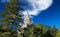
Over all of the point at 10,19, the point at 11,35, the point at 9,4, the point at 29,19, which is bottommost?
the point at 11,35

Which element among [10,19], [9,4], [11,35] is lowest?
[11,35]

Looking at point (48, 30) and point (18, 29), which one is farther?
point (48, 30)

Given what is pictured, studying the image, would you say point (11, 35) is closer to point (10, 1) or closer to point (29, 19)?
point (10, 1)

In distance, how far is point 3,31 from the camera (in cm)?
4388

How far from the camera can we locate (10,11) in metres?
46.9

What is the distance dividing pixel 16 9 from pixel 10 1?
89.3 inches

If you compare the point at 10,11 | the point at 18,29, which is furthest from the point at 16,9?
the point at 18,29

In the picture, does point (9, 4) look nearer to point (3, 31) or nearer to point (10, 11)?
point (10, 11)

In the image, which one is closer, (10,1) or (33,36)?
(10,1)

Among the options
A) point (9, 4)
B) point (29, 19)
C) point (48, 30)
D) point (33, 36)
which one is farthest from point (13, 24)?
point (29, 19)

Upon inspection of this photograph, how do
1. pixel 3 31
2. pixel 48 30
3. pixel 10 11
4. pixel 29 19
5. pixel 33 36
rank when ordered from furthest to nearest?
pixel 29 19 < pixel 48 30 < pixel 33 36 < pixel 10 11 < pixel 3 31

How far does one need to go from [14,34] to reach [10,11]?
493 cm

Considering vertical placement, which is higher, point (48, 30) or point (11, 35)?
point (48, 30)

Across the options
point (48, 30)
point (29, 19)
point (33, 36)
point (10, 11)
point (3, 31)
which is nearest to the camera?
point (3, 31)
